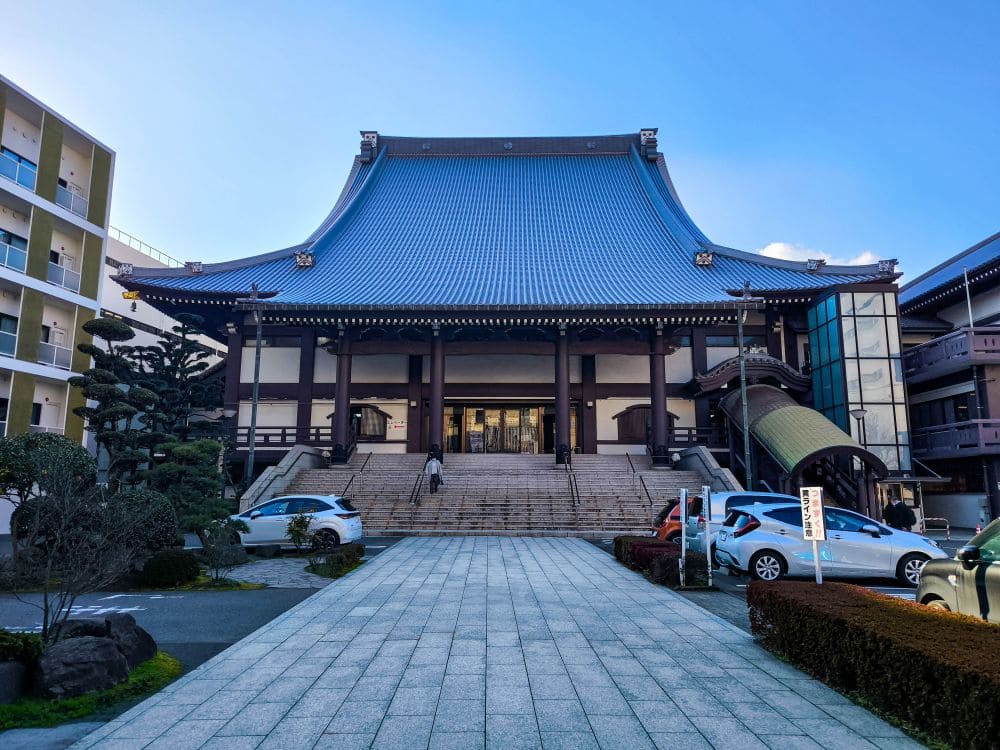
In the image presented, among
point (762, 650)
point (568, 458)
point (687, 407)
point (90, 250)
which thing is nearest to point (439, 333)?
point (568, 458)

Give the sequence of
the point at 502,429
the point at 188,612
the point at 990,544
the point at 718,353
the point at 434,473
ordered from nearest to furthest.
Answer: the point at 990,544 → the point at 188,612 → the point at 434,473 → the point at 718,353 → the point at 502,429

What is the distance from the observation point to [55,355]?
962 inches

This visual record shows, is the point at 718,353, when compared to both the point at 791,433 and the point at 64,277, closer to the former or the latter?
the point at 791,433

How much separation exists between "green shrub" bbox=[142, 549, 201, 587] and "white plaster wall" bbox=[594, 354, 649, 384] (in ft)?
69.4

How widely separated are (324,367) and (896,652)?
27.0m

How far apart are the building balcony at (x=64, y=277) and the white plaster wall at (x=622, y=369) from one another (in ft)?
75.0

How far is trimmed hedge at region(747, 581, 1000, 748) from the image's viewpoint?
3.74 m

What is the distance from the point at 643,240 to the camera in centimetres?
3228

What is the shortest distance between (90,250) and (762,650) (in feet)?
97.9

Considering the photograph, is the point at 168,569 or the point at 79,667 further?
the point at 168,569

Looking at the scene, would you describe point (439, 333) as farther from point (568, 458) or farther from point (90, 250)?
point (90, 250)

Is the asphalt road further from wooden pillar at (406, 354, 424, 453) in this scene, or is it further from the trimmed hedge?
wooden pillar at (406, 354, 424, 453)

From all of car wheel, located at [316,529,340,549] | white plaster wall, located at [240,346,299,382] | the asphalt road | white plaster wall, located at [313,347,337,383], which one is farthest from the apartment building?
the asphalt road

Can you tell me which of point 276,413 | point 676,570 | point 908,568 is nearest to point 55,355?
point 276,413
